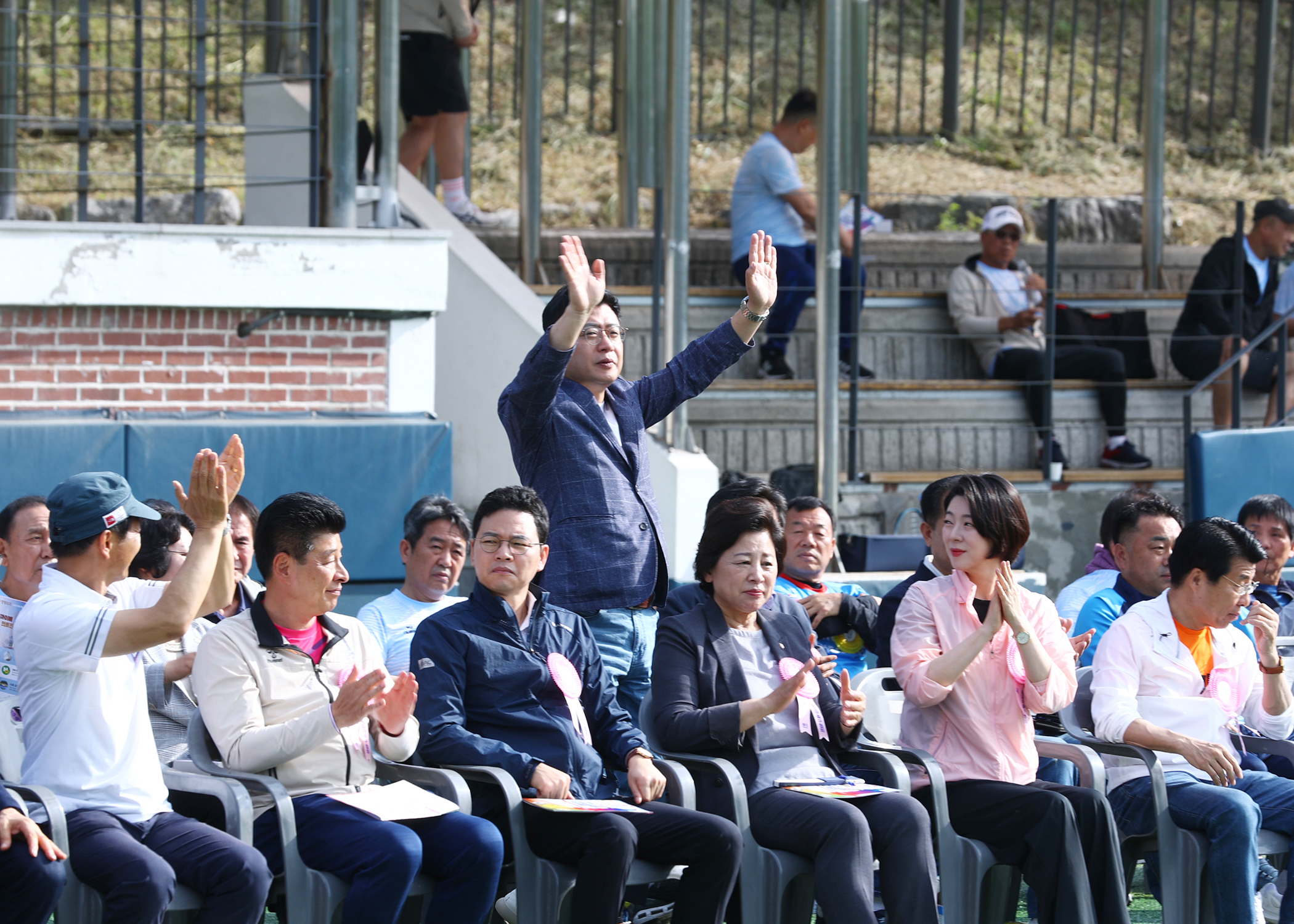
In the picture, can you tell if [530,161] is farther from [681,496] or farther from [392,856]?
[392,856]

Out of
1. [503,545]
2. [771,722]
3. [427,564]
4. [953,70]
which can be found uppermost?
[953,70]

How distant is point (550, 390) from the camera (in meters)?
4.20

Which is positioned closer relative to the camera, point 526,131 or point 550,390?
point 550,390

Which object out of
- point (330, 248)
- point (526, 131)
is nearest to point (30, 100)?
point (526, 131)

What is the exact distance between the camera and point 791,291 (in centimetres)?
834

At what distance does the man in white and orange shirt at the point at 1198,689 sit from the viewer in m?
4.31

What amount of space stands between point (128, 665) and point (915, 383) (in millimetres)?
5651

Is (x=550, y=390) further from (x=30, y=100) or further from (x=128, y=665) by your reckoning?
(x=30, y=100)

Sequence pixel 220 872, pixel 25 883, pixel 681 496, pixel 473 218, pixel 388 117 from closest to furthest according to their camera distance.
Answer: pixel 25 883 < pixel 220 872 < pixel 388 117 < pixel 681 496 < pixel 473 218

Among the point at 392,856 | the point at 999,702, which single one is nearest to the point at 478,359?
the point at 999,702

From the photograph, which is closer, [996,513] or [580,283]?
[580,283]

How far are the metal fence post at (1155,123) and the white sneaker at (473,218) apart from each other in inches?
160

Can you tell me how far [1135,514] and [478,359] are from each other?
10.0 feet

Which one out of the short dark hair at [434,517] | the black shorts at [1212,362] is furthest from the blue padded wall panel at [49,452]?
the black shorts at [1212,362]
